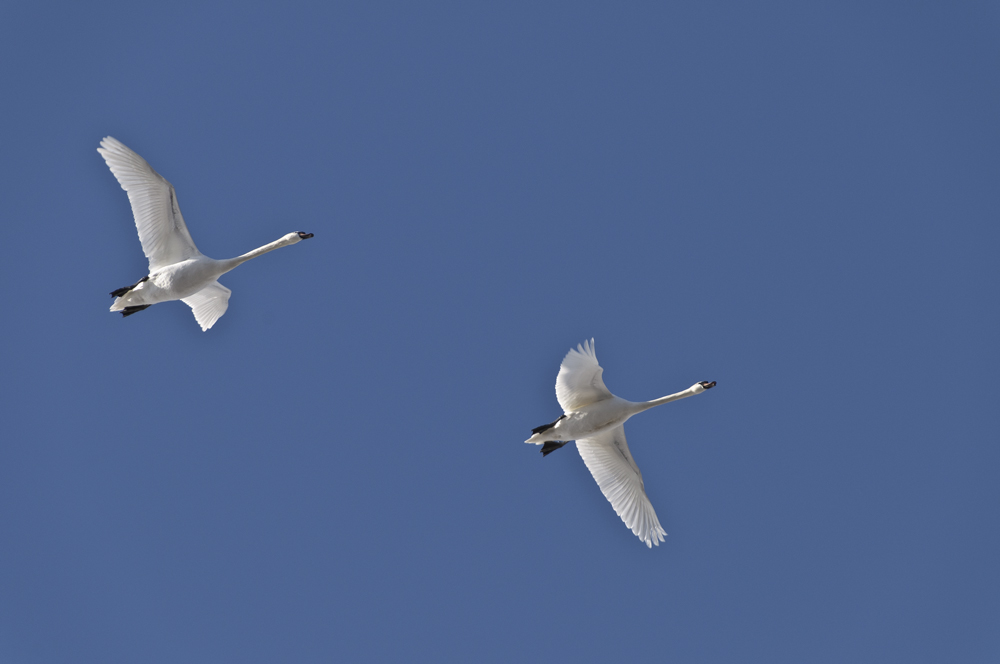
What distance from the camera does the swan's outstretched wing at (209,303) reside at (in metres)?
26.0

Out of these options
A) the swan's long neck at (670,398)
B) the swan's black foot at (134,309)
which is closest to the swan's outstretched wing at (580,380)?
the swan's long neck at (670,398)

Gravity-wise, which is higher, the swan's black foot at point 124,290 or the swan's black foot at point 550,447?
the swan's black foot at point 124,290

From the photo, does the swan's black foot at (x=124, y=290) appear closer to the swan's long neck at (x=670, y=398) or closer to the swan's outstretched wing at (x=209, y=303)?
the swan's outstretched wing at (x=209, y=303)

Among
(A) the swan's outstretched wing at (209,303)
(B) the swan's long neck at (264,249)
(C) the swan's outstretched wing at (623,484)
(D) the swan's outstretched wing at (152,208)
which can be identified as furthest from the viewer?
(A) the swan's outstretched wing at (209,303)

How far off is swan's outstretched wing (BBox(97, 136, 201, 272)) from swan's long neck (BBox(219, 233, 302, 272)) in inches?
37.7

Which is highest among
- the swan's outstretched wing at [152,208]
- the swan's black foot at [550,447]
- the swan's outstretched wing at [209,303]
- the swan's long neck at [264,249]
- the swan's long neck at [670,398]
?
the swan's outstretched wing at [152,208]

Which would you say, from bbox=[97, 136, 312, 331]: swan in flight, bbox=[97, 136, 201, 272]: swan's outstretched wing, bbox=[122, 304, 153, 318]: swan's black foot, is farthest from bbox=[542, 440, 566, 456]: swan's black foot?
bbox=[122, 304, 153, 318]: swan's black foot

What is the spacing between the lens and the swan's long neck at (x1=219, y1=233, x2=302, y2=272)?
24.0 meters

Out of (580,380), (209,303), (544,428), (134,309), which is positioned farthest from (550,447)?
(134,309)

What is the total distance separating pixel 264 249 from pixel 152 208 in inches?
105

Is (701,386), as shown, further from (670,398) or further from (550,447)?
(550,447)

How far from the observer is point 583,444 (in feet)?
81.9

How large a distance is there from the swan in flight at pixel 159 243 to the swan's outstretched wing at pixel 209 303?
1519 mm

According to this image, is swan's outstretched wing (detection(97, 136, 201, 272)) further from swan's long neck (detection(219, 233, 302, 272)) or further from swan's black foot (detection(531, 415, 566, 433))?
swan's black foot (detection(531, 415, 566, 433))
